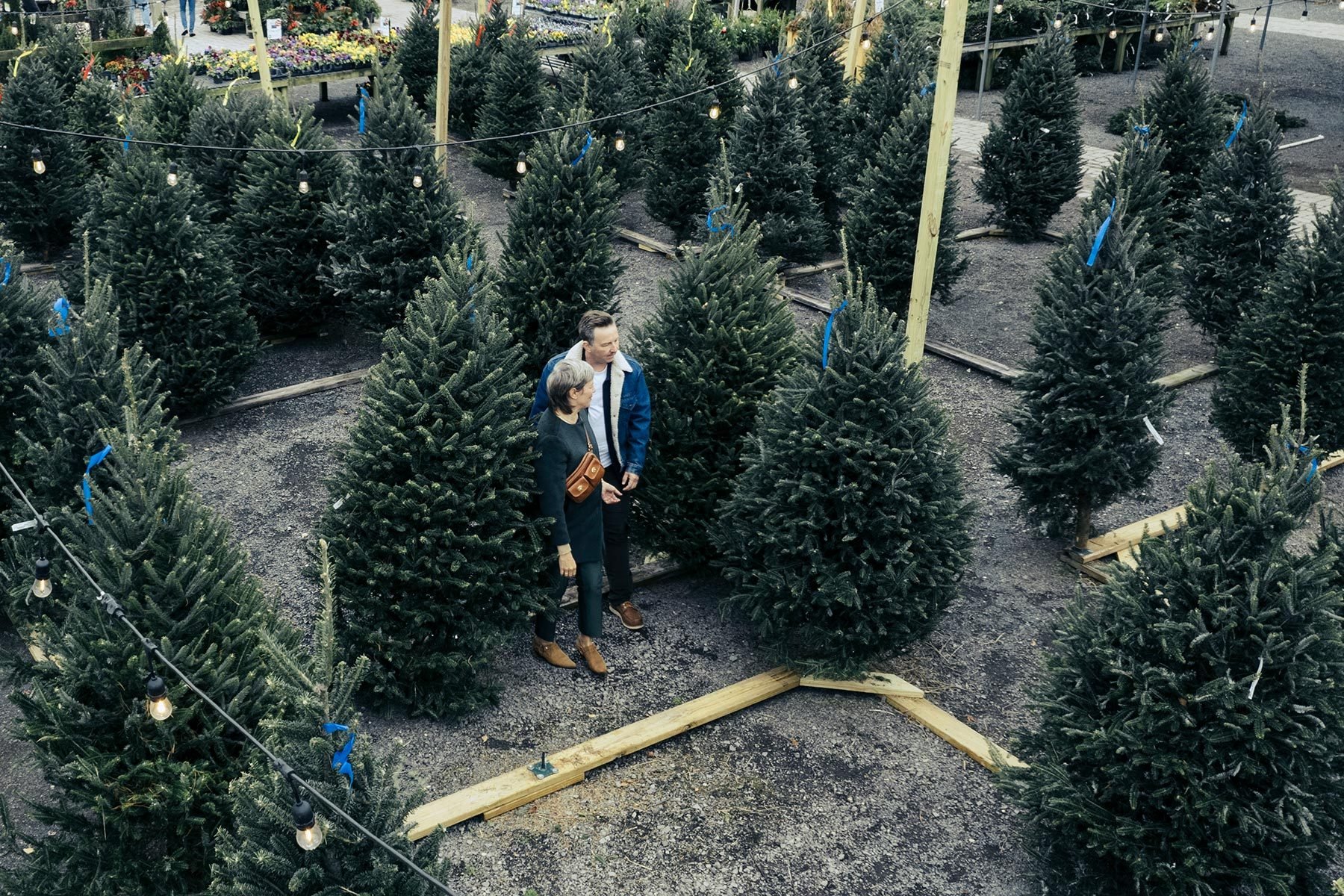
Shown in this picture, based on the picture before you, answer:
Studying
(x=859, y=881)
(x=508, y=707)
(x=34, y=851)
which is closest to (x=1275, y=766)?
(x=859, y=881)

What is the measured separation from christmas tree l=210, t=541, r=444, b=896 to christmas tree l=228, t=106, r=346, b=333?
808 centimetres

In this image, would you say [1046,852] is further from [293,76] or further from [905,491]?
[293,76]

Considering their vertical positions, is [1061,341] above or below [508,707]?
above

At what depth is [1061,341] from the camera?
8.25m

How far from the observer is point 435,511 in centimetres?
636

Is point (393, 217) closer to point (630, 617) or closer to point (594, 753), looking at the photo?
point (630, 617)

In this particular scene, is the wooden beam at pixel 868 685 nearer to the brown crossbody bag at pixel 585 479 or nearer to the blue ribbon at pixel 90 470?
the brown crossbody bag at pixel 585 479

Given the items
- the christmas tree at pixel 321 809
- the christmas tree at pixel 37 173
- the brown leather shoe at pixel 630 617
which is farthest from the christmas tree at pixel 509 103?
the christmas tree at pixel 321 809

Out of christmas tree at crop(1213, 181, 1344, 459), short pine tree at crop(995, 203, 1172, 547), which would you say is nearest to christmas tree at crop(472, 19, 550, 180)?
short pine tree at crop(995, 203, 1172, 547)

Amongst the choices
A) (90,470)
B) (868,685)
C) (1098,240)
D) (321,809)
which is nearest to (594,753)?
(868,685)

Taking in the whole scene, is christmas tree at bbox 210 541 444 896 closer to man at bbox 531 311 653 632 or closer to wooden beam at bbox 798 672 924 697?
man at bbox 531 311 653 632

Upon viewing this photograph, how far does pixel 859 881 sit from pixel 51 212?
39.2 ft

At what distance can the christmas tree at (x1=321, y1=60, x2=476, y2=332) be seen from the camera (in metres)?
10.9

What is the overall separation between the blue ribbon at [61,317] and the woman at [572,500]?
9.10 feet
